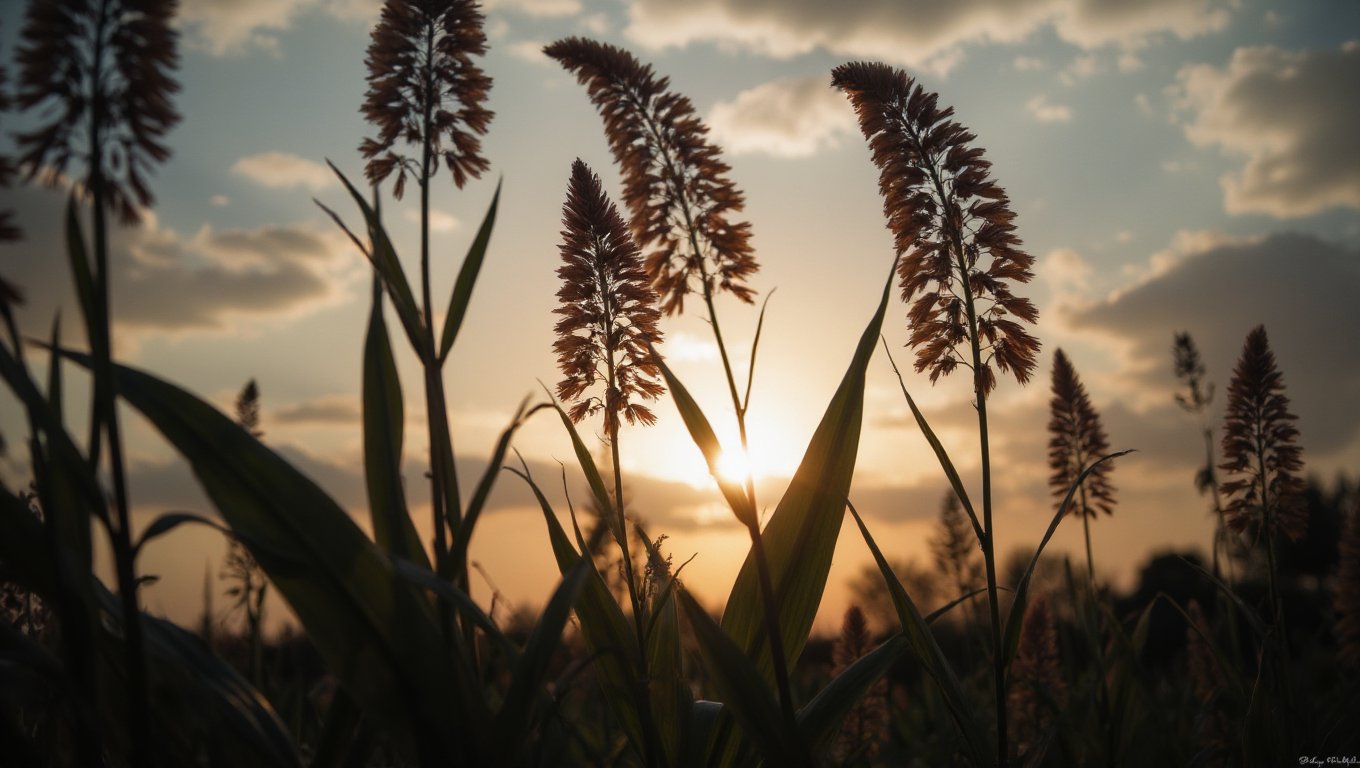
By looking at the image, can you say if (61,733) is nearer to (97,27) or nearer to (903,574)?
(97,27)

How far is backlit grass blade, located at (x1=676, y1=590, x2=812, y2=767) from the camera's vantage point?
7.13 ft

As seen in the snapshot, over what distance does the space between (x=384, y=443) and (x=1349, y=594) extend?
712cm

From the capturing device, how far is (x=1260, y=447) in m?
4.32

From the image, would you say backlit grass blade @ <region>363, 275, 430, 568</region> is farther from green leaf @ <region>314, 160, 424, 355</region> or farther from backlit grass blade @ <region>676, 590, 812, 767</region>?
backlit grass blade @ <region>676, 590, 812, 767</region>

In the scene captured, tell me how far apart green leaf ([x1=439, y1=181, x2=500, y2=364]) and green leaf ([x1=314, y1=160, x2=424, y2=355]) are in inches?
4.2

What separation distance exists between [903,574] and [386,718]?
39.0ft

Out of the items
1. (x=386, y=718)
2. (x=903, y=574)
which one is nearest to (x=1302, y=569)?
(x=903, y=574)

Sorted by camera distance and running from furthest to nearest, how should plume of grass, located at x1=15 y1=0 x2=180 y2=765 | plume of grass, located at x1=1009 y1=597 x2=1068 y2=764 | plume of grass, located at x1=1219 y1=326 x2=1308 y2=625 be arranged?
plume of grass, located at x1=1009 y1=597 x2=1068 y2=764
plume of grass, located at x1=1219 y1=326 x2=1308 y2=625
plume of grass, located at x1=15 y1=0 x2=180 y2=765

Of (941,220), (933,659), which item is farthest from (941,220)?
(933,659)

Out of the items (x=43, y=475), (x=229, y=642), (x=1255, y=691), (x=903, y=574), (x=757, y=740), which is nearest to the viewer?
(x=43, y=475)

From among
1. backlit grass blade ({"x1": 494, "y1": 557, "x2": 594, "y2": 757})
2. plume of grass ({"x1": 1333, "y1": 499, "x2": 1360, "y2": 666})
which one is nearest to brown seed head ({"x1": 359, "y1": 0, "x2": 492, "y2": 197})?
backlit grass blade ({"x1": 494, "y1": 557, "x2": 594, "y2": 757})

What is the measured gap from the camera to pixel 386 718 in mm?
2148

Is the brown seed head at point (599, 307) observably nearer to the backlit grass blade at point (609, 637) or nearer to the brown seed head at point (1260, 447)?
the backlit grass blade at point (609, 637)

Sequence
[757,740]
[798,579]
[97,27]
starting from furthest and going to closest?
[798,579] → [757,740] → [97,27]
